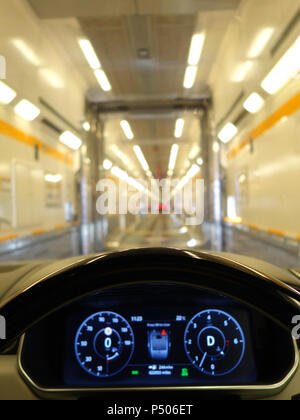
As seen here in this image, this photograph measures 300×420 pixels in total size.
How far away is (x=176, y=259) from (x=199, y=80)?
442 inches

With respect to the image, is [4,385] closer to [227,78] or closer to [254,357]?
[254,357]

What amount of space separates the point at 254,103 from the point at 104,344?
278 inches

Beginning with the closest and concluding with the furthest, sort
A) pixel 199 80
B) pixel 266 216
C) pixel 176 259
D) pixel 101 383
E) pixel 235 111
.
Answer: pixel 176 259
pixel 101 383
pixel 266 216
pixel 235 111
pixel 199 80

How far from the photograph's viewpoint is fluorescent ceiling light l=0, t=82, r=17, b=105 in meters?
6.15

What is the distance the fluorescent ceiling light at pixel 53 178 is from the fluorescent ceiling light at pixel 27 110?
Result: 168 cm

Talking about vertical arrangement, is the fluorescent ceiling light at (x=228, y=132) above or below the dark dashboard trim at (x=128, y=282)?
above

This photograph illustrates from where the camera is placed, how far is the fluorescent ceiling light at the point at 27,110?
7098 mm

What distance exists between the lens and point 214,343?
134 cm

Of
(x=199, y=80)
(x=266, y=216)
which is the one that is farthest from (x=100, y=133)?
(x=266, y=216)

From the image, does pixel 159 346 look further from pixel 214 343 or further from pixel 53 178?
pixel 53 178

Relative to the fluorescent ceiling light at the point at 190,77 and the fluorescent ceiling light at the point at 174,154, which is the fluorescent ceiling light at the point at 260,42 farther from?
the fluorescent ceiling light at the point at 174,154

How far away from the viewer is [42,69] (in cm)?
823

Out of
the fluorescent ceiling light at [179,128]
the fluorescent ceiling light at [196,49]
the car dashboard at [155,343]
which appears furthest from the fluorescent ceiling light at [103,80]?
the car dashboard at [155,343]

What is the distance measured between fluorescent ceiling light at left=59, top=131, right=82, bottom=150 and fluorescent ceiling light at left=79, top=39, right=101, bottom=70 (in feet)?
6.75
